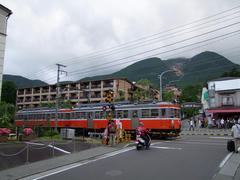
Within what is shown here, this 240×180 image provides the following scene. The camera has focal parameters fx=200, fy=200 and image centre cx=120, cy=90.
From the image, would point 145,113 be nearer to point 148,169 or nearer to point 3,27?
point 148,169

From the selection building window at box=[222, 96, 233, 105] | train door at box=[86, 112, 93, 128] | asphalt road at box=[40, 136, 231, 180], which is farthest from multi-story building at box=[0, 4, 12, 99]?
building window at box=[222, 96, 233, 105]

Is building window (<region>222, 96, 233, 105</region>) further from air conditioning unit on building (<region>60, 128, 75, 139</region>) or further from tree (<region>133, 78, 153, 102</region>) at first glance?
air conditioning unit on building (<region>60, 128, 75, 139</region>)

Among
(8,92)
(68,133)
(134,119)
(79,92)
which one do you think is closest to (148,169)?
(134,119)

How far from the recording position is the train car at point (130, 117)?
1648cm

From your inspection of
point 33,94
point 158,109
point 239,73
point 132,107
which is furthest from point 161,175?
point 33,94

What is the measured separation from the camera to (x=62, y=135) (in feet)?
57.6

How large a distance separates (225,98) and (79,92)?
38544 millimetres

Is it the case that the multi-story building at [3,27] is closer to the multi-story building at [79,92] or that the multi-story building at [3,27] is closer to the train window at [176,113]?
the train window at [176,113]

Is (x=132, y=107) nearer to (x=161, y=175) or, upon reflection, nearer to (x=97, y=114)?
(x=97, y=114)

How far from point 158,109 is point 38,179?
11954 millimetres

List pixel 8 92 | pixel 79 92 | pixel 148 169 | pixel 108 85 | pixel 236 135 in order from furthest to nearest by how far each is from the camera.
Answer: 1. pixel 8 92
2. pixel 79 92
3. pixel 108 85
4. pixel 236 135
5. pixel 148 169

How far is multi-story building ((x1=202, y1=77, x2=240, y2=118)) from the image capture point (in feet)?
101

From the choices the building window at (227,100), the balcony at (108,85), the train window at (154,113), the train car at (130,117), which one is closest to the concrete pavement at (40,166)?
the train car at (130,117)

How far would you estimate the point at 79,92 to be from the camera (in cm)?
5778
